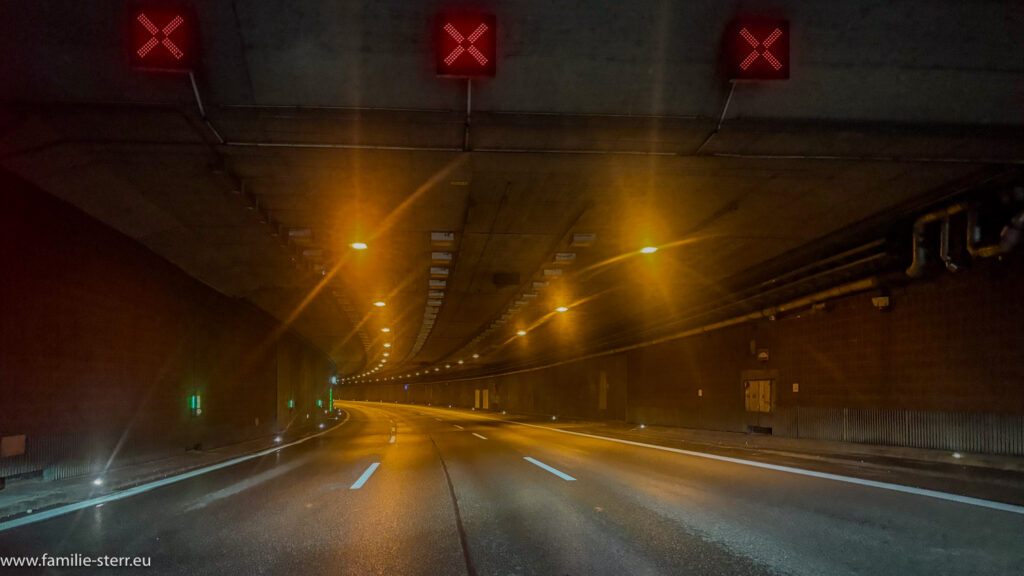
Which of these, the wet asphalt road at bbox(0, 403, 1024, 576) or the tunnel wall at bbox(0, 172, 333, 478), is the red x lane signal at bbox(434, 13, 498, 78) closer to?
the wet asphalt road at bbox(0, 403, 1024, 576)

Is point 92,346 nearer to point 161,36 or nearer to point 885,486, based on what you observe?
point 161,36

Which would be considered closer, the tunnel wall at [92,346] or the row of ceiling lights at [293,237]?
the tunnel wall at [92,346]

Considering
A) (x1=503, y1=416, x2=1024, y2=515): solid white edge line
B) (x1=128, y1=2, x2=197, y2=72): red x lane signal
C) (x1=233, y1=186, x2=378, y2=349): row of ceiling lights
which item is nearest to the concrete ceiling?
(x1=233, y1=186, x2=378, y2=349): row of ceiling lights

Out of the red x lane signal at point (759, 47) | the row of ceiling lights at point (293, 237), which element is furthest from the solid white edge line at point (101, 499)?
the red x lane signal at point (759, 47)

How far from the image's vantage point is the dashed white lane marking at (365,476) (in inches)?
471

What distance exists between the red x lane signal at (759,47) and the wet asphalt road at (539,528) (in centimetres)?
494

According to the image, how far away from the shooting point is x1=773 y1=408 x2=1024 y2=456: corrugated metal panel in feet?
43.3

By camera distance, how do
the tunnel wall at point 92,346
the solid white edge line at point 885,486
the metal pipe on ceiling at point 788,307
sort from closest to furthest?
the solid white edge line at point 885,486 < the tunnel wall at point 92,346 < the metal pipe on ceiling at point 788,307

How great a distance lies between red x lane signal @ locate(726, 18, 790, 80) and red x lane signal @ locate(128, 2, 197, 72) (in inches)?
226

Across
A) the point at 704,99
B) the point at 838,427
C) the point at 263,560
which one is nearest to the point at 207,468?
the point at 263,560

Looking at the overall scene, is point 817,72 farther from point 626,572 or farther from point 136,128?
point 136,128

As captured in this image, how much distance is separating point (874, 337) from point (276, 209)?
14.3m

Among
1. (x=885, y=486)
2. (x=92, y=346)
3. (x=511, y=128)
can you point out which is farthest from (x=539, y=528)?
(x=92, y=346)

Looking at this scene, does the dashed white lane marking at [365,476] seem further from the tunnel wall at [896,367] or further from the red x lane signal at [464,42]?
the tunnel wall at [896,367]
